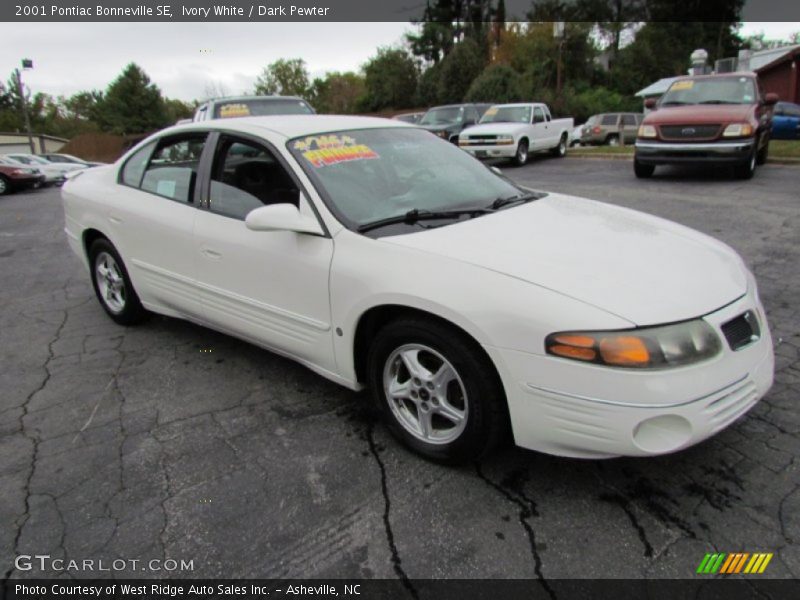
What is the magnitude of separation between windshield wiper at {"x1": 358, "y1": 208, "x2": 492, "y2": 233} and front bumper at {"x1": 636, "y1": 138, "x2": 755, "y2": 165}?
819cm

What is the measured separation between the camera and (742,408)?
2.36 meters

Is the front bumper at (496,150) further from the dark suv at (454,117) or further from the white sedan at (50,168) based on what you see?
the white sedan at (50,168)

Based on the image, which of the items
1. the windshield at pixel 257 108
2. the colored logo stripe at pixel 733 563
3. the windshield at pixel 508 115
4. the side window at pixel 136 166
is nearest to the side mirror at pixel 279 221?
the side window at pixel 136 166

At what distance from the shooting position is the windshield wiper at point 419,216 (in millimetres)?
2904

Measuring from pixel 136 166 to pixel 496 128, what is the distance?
12633 mm

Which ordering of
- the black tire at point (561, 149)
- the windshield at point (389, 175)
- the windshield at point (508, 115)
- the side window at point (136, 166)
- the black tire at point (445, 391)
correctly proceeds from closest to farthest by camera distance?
the black tire at point (445, 391)
the windshield at point (389, 175)
the side window at point (136, 166)
the windshield at point (508, 115)
the black tire at point (561, 149)

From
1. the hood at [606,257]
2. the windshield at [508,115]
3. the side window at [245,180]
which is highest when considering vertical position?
the windshield at [508,115]

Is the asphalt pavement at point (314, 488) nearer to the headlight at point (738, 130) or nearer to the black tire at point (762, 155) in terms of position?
the headlight at point (738, 130)

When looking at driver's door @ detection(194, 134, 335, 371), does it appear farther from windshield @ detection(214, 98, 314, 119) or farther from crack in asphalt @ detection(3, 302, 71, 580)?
windshield @ detection(214, 98, 314, 119)

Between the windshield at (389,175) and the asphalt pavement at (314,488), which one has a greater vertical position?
the windshield at (389,175)

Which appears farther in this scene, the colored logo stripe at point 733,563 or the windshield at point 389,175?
the windshield at point 389,175

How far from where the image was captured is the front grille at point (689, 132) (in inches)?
381

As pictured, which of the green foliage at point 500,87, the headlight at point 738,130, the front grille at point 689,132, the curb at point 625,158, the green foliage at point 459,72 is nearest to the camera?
the headlight at point 738,130

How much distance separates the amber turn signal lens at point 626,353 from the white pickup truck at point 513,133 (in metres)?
13.0
